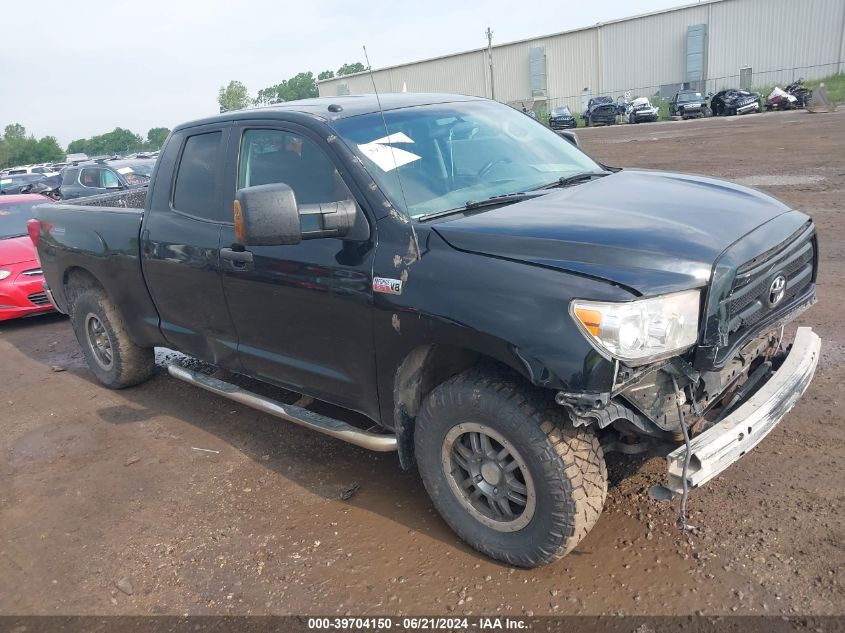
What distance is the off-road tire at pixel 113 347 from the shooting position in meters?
5.24

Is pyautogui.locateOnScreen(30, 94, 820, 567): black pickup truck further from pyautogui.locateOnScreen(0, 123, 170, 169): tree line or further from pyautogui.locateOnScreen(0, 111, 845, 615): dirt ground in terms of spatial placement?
pyautogui.locateOnScreen(0, 123, 170, 169): tree line

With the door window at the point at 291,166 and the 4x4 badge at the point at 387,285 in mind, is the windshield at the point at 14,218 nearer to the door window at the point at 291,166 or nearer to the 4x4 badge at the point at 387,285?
the door window at the point at 291,166

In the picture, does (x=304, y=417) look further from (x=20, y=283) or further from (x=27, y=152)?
(x=27, y=152)

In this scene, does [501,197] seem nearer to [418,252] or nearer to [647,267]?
[418,252]

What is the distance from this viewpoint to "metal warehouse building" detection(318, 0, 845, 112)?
4600 centimetres

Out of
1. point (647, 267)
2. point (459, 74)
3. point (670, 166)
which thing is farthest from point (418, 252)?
point (459, 74)

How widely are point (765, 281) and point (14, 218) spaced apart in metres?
9.30

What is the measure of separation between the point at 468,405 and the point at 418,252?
68 cm

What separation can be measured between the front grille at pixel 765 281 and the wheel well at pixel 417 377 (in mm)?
1010

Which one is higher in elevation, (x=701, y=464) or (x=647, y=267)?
(x=647, y=267)

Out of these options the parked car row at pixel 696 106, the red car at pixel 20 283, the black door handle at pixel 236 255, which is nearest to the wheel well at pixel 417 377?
the black door handle at pixel 236 255

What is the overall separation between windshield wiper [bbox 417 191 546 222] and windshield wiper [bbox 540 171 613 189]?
203 millimetres

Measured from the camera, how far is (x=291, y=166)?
12.0ft

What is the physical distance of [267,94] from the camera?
2168 inches
